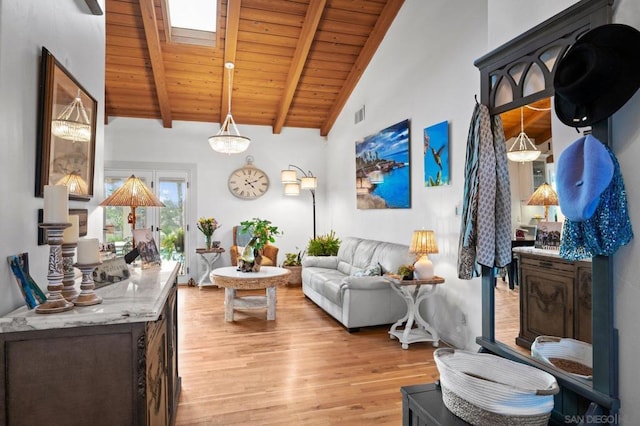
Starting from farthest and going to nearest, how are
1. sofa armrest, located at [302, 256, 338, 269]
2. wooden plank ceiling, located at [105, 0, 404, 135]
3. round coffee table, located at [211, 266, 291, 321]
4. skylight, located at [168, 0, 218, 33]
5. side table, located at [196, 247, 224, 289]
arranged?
side table, located at [196, 247, 224, 289] → sofa armrest, located at [302, 256, 338, 269] → skylight, located at [168, 0, 218, 33] → wooden plank ceiling, located at [105, 0, 404, 135] → round coffee table, located at [211, 266, 291, 321]

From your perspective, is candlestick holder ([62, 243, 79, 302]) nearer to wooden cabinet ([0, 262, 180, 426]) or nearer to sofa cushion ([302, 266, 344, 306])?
wooden cabinet ([0, 262, 180, 426])

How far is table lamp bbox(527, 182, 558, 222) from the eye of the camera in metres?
1.45

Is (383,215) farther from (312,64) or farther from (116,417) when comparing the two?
(116,417)

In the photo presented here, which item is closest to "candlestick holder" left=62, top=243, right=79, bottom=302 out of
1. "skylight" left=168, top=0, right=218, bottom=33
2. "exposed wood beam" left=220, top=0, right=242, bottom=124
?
"exposed wood beam" left=220, top=0, right=242, bottom=124

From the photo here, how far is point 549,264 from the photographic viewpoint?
58.3 inches

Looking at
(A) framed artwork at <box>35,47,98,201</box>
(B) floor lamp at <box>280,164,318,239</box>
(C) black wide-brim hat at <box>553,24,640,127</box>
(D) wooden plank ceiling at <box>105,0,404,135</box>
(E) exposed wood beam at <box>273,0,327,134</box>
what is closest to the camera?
Result: (C) black wide-brim hat at <box>553,24,640,127</box>

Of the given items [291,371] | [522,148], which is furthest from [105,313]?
[291,371]

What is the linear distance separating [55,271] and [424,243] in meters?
3.06

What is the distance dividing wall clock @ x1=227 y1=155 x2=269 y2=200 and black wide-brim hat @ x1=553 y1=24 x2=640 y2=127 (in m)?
6.38

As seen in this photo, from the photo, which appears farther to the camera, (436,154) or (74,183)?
(436,154)

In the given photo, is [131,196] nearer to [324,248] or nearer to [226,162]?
[324,248]

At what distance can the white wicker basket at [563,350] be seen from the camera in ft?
4.30

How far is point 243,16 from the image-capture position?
15.8 ft

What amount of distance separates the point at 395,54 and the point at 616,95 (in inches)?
161
